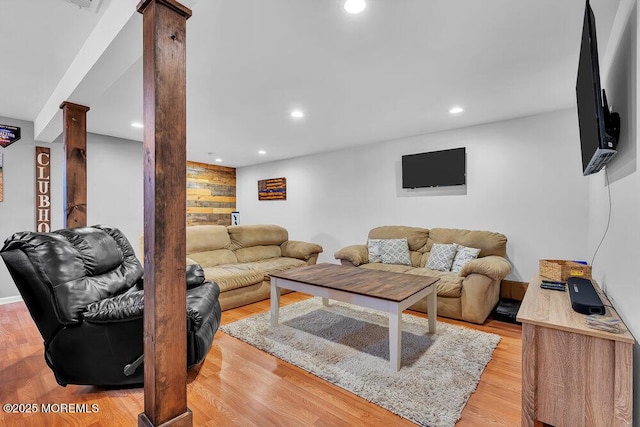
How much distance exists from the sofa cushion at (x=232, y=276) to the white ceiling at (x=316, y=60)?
6.18 ft

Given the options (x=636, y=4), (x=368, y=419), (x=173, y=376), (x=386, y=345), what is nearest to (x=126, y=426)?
(x=173, y=376)

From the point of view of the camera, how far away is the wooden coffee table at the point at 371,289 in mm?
2156

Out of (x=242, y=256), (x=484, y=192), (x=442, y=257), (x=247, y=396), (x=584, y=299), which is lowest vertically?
(x=247, y=396)

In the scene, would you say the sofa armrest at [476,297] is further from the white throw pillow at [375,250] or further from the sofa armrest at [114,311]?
the sofa armrest at [114,311]

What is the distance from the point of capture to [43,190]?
13.0 feet

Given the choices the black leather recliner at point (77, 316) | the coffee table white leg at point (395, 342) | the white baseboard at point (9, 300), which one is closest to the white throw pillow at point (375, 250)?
the coffee table white leg at point (395, 342)

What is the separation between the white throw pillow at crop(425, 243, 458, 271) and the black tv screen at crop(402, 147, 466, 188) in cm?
89

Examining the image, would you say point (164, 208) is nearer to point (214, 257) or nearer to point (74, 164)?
point (74, 164)

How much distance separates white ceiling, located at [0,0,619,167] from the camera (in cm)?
173

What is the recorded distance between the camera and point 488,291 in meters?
3.03

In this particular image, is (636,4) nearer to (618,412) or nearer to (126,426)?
(618,412)

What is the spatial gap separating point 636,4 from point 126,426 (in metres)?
3.21

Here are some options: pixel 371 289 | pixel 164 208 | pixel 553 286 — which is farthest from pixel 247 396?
pixel 553 286

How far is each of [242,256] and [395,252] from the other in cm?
227
